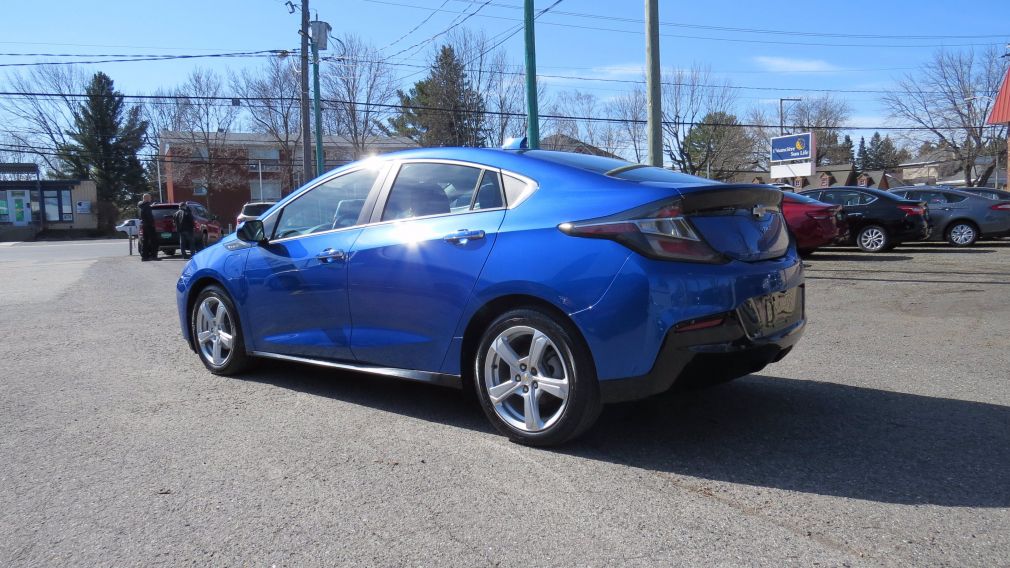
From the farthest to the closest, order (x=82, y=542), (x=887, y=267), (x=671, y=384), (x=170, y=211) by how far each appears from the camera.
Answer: (x=170, y=211) < (x=887, y=267) < (x=671, y=384) < (x=82, y=542)

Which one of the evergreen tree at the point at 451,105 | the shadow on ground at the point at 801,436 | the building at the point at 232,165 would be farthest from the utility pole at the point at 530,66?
the building at the point at 232,165

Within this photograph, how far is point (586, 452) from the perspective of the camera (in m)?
3.74

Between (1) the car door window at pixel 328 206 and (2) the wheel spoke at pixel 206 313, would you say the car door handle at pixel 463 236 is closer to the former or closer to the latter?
(1) the car door window at pixel 328 206

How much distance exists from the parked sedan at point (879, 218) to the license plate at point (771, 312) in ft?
42.2

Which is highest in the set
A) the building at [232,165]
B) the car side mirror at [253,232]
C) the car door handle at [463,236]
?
the building at [232,165]

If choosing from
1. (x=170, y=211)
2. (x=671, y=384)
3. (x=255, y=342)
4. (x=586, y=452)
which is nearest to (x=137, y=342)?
(x=255, y=342)

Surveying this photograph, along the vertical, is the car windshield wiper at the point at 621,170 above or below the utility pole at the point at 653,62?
below

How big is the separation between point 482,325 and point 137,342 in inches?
184

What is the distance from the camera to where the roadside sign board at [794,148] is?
4225 centimetres

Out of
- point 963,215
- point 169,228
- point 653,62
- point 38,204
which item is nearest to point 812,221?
point 653,62

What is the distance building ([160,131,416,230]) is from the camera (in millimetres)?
56094

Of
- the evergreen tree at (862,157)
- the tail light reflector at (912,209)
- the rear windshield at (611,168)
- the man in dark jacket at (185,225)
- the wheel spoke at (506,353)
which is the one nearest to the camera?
the wheel spoke at (506,353)

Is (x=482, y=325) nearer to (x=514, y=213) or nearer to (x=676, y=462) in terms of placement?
(x=514, y=213)

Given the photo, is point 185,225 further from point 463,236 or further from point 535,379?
point 535,379
